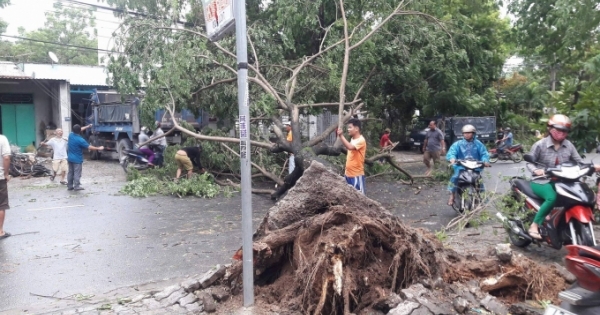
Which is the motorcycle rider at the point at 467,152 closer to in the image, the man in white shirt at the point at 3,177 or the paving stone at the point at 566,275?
the paving stone at the point at 566,275

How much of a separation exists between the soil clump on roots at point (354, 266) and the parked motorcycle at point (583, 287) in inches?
54.3

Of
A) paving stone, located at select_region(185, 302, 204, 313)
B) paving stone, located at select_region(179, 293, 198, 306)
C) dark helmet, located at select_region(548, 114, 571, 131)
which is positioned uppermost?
dark helmet, located at select_region(548, 114, 571, 131)

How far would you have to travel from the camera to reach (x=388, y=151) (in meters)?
12.5

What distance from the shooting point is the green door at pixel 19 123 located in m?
24.9

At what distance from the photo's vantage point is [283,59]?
1262 centimetres

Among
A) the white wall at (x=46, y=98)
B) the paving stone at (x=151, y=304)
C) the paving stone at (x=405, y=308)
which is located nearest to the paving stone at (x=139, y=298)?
the paving stone at (x=151, y=304)

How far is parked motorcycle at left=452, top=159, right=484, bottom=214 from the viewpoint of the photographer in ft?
28.4

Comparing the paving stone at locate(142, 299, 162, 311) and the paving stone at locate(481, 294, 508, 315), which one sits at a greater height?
the paving stone at locate(481, 294, 508, 315)

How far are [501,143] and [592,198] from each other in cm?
1796

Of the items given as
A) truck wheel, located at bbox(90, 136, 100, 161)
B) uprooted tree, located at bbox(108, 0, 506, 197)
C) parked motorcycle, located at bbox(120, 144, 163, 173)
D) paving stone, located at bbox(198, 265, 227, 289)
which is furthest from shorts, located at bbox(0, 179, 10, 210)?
truck wheel, located at bbox(90, 136, 100, 161)

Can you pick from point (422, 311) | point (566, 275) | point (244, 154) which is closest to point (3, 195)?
point (244, 154)

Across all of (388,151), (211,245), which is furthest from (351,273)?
(388,151)

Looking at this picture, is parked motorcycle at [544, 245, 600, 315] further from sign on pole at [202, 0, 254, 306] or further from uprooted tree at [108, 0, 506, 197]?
uprooted tree at [108, 0, 506, 197]

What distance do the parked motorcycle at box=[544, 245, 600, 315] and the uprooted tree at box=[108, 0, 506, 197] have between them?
307 inches
